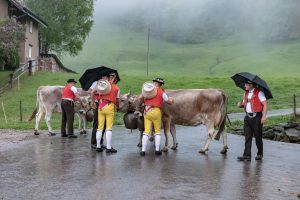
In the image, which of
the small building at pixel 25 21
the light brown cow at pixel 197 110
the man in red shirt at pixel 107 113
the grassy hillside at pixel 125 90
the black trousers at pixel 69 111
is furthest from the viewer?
the small building at pixel 25 21

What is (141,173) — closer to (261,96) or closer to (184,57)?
(261,96)

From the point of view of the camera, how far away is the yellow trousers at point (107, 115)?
1273cm

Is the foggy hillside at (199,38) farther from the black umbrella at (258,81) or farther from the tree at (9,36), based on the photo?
the black umbrella at (258,81)

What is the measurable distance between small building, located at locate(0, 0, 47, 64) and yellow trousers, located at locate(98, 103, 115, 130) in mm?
32154

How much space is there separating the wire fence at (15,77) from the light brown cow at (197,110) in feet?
73.1

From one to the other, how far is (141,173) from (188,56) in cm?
11242

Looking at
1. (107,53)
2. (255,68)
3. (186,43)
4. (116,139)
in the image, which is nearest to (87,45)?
(107,53)

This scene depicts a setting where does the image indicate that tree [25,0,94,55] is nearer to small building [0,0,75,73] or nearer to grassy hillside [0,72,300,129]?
small building [0,0,75,73]

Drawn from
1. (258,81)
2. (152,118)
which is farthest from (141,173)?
(258,81)

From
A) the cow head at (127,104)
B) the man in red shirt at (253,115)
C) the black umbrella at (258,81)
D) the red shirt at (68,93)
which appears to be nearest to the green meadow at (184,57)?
the red shirt at (68,93)

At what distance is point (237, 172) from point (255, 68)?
3439 inches

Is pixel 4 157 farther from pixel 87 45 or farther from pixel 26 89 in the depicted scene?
pixel 87 45

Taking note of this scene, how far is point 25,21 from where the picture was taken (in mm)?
48062

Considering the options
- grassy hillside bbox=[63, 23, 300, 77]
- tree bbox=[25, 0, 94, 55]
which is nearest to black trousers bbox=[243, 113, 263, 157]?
tree bbox=[25, 0, 94, 55]
